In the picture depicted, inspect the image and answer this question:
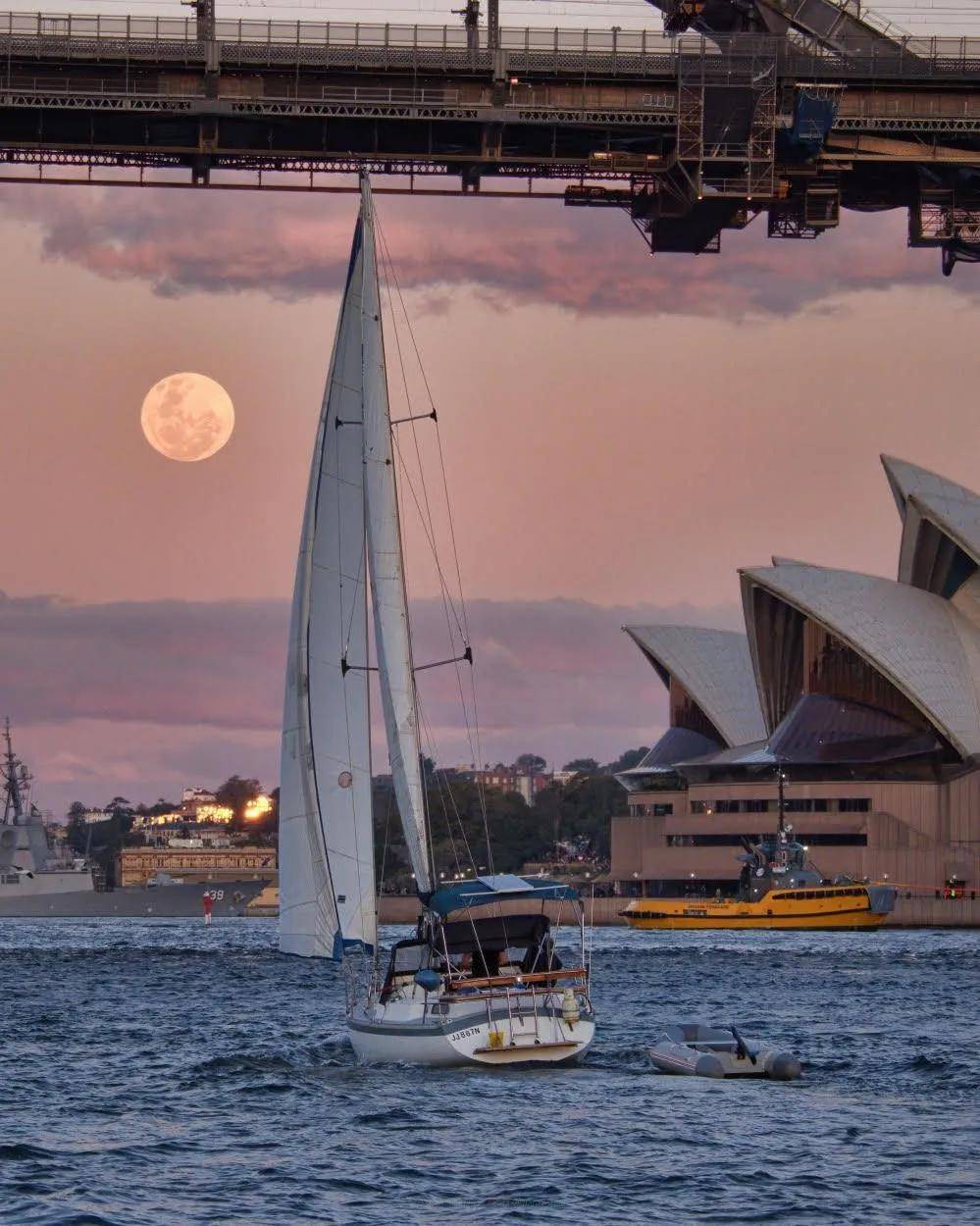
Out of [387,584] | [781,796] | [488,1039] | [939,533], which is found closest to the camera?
[488,1039]

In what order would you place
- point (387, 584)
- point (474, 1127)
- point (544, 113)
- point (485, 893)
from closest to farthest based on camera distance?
point (474, 1127) → point (485, 893) → point (387, 584) → point (544, 113)

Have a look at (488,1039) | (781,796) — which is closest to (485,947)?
(488,1039)

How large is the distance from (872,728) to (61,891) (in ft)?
195

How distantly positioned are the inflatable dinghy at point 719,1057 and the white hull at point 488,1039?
5.30ft

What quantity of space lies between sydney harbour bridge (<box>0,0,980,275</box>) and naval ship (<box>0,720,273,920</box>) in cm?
8411

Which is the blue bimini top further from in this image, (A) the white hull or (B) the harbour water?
(B) the harbour water

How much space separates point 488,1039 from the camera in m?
28.2

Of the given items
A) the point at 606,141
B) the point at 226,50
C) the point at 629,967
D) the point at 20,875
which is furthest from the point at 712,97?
the point at 20,875

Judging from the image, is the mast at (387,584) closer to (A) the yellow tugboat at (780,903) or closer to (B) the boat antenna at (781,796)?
(A) the yellow tugboat at (780,903)

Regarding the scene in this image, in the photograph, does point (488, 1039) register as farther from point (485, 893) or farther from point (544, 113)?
point (544, 113)

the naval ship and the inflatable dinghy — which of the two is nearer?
the inflatable dinghy

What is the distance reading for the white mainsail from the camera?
1201 inches

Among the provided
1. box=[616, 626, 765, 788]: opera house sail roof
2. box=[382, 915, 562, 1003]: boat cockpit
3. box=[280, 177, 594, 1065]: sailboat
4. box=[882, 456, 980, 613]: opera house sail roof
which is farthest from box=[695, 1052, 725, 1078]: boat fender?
box=[616, 626, 765, 788]: opera house sail roof

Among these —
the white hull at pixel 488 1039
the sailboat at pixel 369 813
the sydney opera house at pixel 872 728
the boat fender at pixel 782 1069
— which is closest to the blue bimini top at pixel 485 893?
the sailboat at pixel 369 813
